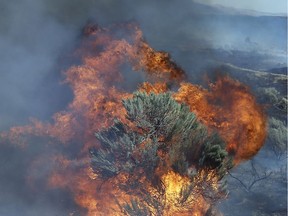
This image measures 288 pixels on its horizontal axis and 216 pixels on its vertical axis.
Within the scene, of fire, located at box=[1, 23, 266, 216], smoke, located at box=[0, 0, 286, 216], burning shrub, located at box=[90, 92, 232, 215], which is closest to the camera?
burning shrub, located at box=[90, 92, 232, 215]

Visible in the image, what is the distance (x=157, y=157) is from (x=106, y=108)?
3.91 metres

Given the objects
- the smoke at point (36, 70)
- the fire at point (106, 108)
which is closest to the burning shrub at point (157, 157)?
the fire at point (106, 108)

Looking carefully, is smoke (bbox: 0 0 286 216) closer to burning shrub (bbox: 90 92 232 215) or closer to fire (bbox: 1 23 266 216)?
fire (bbox: 1 23 266 216)

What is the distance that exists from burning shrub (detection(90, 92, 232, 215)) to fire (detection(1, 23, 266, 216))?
55.3 inches

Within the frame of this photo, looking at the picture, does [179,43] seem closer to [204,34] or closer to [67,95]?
[204,34]

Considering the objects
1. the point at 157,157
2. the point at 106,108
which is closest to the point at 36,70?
the point at 106,108

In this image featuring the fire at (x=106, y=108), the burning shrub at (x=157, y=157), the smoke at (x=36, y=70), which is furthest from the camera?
the smoke at (x=36, y=70)

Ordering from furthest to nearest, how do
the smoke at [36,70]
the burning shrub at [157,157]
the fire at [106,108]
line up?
the smoke at [36,70]
the fire at [106,108]
the burning shrub at [157,157]

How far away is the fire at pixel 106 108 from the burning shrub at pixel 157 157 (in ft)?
4.61

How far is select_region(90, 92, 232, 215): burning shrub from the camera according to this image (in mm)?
11047

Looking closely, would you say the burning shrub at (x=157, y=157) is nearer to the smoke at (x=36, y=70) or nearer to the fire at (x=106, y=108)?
the fire at (x=106, y=108)

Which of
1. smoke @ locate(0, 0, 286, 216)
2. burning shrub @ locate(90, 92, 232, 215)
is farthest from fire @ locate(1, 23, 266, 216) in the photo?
burning shrub @ locate(90, 92, 232, 215)

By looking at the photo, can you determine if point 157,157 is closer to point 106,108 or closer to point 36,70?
point 106,108

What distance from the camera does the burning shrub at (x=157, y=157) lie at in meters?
11.0
